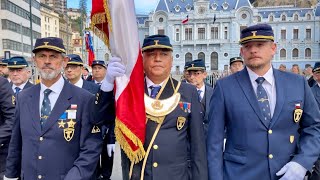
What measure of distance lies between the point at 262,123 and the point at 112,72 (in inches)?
54.6

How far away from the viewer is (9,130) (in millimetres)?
4238

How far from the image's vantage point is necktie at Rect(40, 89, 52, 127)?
11.0 ft

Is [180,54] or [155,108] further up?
[180,54]

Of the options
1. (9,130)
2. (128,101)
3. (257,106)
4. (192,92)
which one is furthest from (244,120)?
(9,130)

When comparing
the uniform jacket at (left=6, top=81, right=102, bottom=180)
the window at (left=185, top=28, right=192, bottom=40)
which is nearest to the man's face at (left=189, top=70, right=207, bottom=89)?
the uniform jacket at (left=6, top=81, right=102, bottom=180)

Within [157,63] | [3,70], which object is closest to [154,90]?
[157,63]

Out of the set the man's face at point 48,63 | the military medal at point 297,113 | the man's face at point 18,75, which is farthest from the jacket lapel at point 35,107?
the man's face at point 18,75

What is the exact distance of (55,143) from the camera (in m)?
3.29

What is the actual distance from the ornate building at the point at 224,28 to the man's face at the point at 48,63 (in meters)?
69.3

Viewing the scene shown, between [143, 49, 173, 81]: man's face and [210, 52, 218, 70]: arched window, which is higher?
[210, 52, 218, 70]: arched window

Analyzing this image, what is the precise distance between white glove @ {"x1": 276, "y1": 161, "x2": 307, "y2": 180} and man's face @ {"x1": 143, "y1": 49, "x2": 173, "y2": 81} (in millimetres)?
1331

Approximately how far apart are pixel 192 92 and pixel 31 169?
1678mm

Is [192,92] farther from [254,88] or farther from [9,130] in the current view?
[9,130]

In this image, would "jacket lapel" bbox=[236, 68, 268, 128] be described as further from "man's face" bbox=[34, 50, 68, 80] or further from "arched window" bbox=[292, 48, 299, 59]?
"arched window" bbox=[292, 48, 299, 59]
